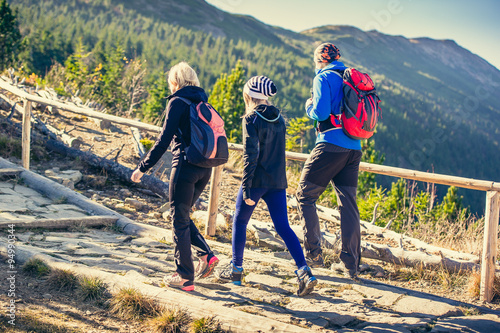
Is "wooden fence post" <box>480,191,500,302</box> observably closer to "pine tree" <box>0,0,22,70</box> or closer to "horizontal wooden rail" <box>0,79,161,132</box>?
"horizontal wooden rail" <box>0,79,161,132</box>

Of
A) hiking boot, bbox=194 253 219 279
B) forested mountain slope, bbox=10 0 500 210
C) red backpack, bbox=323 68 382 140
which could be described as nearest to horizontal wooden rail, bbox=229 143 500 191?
red backpack, bbox=323 68 382 140

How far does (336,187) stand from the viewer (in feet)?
11.7

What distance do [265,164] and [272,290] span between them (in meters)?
1.02

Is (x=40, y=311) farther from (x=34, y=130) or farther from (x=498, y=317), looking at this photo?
(x=34, y=130)

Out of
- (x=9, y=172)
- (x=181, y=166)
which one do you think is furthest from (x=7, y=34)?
(x=181, y=166)

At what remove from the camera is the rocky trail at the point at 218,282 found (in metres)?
2.86

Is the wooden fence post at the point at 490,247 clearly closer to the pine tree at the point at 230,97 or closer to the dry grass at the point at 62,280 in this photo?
the dry grass at the point at 62,280

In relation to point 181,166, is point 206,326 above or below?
below

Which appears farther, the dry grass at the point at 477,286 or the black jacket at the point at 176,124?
the dry grass at the point at 477,286

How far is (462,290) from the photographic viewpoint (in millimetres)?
3902

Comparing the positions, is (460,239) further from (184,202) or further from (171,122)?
(171,122)

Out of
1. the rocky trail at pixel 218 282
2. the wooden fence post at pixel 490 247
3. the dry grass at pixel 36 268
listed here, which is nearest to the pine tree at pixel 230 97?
the rocky trail at pixel 218 282

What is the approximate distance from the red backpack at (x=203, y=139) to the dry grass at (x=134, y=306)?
96 cm

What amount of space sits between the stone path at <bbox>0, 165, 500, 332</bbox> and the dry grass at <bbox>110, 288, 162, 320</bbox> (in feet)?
0.54
